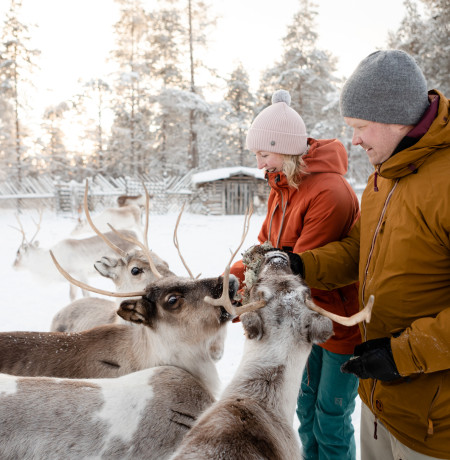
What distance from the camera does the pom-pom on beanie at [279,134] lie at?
265cm

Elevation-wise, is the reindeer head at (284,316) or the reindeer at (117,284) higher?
the reindeer head at (284,316)

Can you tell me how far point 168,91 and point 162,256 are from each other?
17.7 metres

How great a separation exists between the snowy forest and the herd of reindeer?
23.5 metres

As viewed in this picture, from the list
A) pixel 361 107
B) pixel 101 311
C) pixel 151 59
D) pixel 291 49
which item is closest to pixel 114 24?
pixel 151 59

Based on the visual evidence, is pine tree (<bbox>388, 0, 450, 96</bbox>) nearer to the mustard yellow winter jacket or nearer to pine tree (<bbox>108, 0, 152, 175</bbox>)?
pine tree (<bbox>108, 0, 152, 175</bbox>)

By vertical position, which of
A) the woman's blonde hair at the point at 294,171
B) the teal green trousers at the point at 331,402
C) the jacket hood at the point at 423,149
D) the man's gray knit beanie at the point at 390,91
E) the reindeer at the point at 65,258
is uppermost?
the man's gray knit beanie at the point at 390,91

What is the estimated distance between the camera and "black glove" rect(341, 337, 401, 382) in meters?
1.54

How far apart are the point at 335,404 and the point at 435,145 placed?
5.70ft

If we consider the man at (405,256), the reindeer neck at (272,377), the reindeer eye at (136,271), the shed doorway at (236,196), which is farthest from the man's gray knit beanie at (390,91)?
the shed doorway at (236,196)

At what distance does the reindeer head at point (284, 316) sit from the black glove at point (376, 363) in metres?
0.18

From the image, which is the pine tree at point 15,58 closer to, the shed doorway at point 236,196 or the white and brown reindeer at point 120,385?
the shed doorway at point 236,196

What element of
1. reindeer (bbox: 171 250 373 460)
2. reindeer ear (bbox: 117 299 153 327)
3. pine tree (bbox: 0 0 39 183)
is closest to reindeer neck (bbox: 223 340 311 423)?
Answer: reindeer (bbox: 171 250 373 460)

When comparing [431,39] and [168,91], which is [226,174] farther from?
[431,39]

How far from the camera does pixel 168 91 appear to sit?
984 inches
